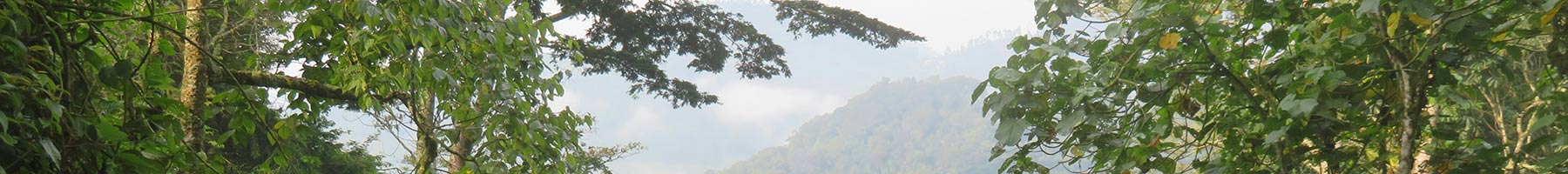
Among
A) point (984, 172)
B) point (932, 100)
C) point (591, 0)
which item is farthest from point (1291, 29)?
point (932, 100)

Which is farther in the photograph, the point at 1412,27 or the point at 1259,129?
the point at 1259,129

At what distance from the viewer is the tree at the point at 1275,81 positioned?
1.76m

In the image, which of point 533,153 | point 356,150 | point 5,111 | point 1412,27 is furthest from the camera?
point 356,150

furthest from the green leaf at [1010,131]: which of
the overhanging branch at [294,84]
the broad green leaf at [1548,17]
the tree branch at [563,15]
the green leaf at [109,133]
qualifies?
the tree branch at [563,15]

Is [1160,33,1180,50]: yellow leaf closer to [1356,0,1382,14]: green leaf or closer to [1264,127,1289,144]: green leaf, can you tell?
[1264,127,1289,144]: green leaf

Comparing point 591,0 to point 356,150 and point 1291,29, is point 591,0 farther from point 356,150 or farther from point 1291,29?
point 1291,29

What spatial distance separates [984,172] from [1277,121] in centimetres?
7014

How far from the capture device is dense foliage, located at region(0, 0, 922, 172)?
1.09 metres

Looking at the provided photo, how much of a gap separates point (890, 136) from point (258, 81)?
267 feet

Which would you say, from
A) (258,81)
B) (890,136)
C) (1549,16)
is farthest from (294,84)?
(890,136)

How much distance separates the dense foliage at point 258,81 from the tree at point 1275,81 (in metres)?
0.93

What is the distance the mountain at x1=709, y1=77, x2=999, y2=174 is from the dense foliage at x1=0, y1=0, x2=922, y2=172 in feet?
236

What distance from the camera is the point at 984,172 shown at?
71062 mm

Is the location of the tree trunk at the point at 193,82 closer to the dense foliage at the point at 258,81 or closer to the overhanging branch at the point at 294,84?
the dense foliage at the point at 258,81
